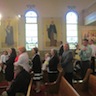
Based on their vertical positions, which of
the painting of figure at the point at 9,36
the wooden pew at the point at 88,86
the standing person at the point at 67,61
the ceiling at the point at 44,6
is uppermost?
the ceiling at the point at 44,6

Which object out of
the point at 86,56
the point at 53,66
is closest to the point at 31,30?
the point at 53,66

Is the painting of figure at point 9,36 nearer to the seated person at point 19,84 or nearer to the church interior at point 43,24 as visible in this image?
the church interior at point 43,24

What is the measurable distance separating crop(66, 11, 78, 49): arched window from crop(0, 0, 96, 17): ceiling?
1.58 ft

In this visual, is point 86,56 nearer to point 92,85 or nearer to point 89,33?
point 92,85

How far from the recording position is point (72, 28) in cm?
1611

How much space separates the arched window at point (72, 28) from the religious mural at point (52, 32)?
74cm

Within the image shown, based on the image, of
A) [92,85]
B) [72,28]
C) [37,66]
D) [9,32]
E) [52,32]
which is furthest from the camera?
[72,28]

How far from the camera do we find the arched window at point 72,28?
1606 centimetres

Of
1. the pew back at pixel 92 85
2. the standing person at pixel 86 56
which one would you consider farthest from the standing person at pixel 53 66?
the pew back at pixel 92 85

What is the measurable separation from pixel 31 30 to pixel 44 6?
1868 millimetres

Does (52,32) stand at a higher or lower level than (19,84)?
higher

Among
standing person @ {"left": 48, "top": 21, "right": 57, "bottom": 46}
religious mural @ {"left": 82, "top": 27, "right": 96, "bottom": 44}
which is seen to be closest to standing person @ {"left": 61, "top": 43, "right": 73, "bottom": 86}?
standing person @ {"left": 48, "top": 21, "right": 57, "bottom": 46}

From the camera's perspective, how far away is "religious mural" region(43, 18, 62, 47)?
614 inches

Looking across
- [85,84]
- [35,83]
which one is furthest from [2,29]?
[85,84]
